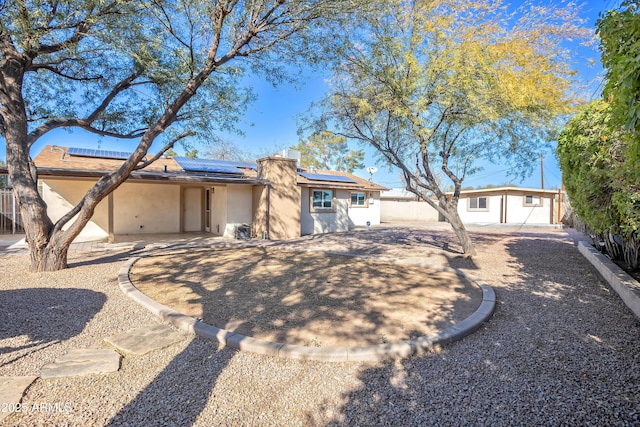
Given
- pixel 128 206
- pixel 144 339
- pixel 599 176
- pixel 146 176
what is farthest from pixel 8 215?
pixel 599 176

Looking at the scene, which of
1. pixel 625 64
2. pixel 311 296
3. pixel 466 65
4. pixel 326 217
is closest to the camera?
pixel 625 64

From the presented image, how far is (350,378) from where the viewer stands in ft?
9.04

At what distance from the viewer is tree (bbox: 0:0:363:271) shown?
19.8ft

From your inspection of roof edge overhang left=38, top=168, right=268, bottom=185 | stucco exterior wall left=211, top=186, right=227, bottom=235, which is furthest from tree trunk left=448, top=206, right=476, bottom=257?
stucco exterior wall left=211, top=186, right=227, bottom=235

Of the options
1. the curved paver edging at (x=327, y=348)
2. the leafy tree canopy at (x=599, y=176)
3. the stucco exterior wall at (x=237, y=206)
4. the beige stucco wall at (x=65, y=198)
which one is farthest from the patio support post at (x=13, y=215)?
the leafy tree canopy at (x=599, y=176)

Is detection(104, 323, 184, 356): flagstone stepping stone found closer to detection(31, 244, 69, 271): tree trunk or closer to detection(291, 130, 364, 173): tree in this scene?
detection(31, 244, 69, 271): tree trunk

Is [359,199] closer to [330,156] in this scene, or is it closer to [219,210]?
[219,210]

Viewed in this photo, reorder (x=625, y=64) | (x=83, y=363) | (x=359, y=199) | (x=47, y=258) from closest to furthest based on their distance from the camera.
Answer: (x=625, y=64) < (x=83, y=363) < (x=47, y=258) < (x=359, y=199)

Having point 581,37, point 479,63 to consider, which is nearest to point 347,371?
point 479,63

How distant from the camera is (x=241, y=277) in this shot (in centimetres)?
619

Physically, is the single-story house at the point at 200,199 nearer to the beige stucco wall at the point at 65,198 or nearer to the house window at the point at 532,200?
the beige stucco wall at the point at 65,198

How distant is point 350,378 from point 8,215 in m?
16.7

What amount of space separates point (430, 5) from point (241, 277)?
7.70 meters

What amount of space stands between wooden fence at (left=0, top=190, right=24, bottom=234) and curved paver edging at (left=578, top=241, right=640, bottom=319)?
18806 mm
